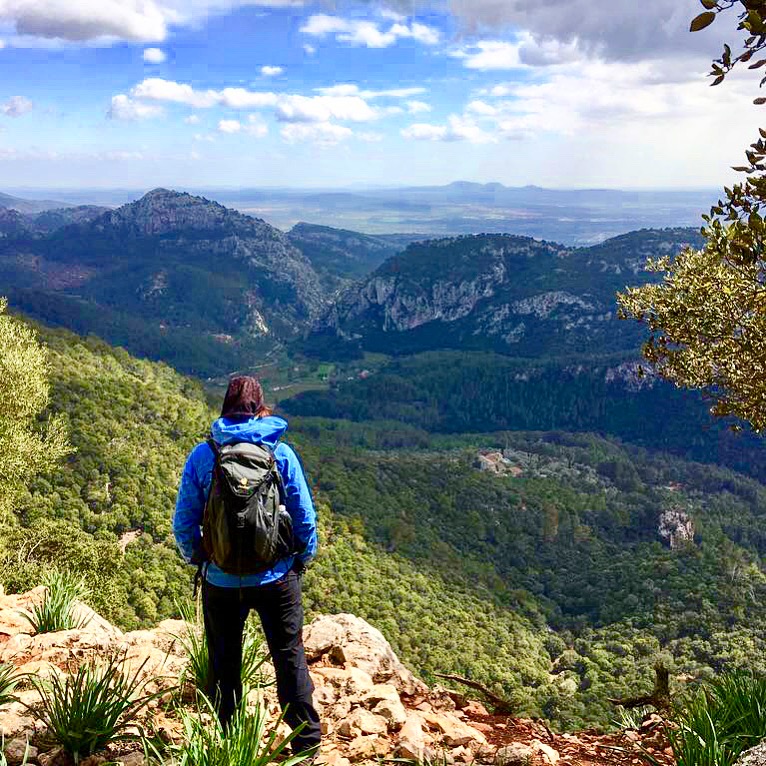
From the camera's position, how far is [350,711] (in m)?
5.59

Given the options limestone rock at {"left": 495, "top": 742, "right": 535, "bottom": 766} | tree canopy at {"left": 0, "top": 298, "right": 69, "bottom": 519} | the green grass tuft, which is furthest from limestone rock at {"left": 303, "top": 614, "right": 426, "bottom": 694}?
tree canopy at {"left": 0, "top": 298, "right": 69, "bottom": 519}

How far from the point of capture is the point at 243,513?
3.90m

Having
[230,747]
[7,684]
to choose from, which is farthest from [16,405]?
[230,747]

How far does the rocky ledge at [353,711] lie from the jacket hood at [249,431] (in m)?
2.01

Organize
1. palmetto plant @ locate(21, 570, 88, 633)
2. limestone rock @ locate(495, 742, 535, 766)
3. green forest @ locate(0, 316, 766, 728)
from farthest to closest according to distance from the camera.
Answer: green forest @ locate(0, 316, 766, 728)
palmetto plant @ locate(21, 570, 88, 633)
limestone rock @ locate(495, 742, 535, 766)

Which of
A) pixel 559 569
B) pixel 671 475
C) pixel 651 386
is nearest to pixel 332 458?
pixel 559 569

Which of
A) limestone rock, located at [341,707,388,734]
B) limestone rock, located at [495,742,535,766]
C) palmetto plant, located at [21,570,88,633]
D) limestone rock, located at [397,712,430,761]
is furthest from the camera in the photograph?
palmetto plant, located at [21,570,88,633]

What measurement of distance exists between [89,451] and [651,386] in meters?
130

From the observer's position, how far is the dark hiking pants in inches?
166

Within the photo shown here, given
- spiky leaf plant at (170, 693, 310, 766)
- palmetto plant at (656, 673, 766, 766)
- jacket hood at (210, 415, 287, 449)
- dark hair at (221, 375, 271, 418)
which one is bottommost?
palmetto plant at (656, 673, 766, 766)

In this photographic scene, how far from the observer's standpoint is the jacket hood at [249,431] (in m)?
A: 4.16

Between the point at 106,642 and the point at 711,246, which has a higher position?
the point at 711,246

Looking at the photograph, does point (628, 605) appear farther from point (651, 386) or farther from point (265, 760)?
point (651, 386)

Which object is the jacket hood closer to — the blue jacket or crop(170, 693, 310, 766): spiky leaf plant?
the blue jacket
